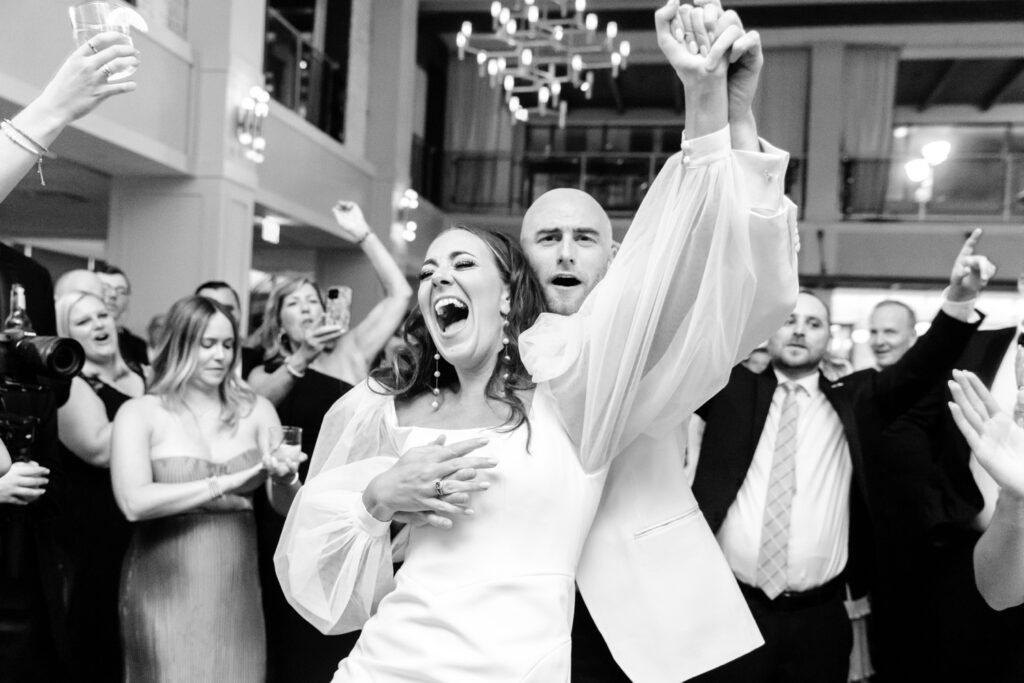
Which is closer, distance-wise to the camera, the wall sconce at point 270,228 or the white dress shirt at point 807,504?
the white dress shirt at point 807,504

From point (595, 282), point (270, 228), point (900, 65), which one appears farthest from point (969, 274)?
point (900, 65)

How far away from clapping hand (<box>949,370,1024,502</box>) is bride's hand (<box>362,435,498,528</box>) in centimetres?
88

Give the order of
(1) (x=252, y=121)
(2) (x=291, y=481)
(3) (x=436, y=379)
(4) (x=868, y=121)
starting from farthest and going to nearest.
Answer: (4) (x=868, y=121) → (1) (x=252, y=121) → (2) (x=291, y=481) → (3) (x=436, y=379)

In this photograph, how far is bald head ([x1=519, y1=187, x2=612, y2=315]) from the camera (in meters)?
1.91

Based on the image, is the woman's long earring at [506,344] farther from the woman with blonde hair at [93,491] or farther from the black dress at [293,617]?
the woman with blonde hair at [93,491]

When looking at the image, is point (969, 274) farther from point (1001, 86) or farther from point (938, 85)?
point (1001, 86)

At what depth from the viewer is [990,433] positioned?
183cm

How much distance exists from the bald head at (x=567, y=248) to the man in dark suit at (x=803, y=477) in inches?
48.0

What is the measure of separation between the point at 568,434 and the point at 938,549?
185cm

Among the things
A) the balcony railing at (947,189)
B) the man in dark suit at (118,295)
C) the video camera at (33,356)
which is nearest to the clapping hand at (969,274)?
the video camera at (33,356)

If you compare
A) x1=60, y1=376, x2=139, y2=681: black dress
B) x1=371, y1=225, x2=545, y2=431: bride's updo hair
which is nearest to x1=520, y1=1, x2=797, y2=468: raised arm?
x1=371, y1=225, x2=545, y2=431: bride's updo hair

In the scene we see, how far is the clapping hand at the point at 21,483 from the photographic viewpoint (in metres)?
2.16

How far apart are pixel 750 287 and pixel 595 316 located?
25 cm

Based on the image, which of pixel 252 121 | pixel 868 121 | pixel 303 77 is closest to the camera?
pixel 252 121
